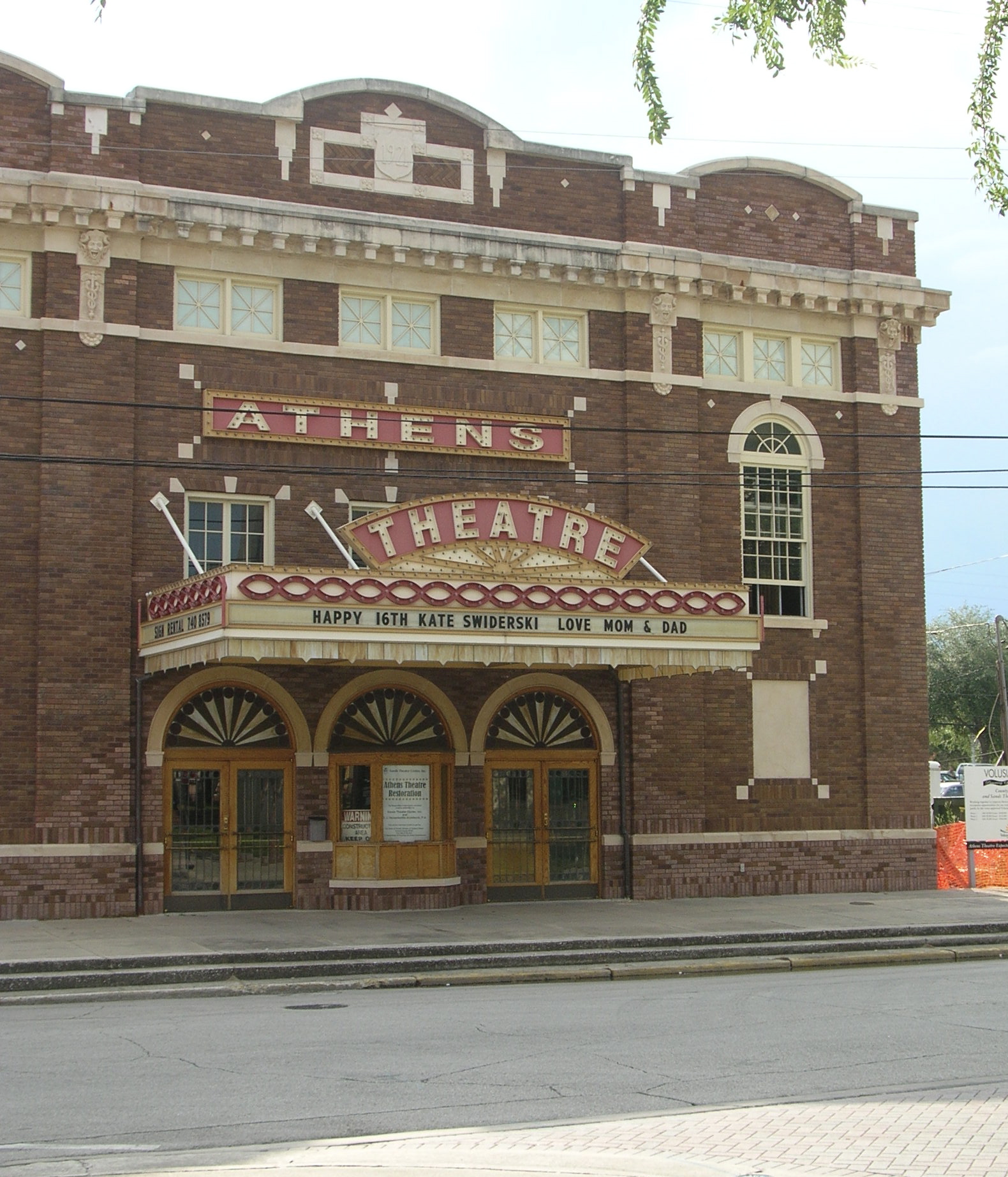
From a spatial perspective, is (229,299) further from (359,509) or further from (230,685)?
(230,685)

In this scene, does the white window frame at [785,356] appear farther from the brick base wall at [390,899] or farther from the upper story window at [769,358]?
the brick base wall at [390,899]

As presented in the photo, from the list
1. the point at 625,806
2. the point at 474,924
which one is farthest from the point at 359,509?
the point at 474,924

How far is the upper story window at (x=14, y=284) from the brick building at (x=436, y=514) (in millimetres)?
59

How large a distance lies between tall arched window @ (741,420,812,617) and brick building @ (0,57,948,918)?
0.07 meters

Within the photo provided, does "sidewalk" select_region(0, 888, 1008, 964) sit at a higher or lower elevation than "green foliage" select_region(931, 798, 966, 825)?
higher

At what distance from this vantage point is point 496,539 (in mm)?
20406

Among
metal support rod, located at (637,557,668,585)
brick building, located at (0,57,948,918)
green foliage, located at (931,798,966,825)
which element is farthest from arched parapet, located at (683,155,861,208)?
green foliage, located at (931,798,966,825)

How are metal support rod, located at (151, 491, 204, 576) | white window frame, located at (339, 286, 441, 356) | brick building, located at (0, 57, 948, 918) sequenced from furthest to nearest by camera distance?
white window frame, located at (339, 286, 441, 356)
metal support rod, located at (151, 491, 204, 576)
brick building, located at (0, 57, 948, 918)

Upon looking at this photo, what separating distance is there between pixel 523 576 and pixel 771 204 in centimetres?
945

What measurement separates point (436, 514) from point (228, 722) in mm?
4494

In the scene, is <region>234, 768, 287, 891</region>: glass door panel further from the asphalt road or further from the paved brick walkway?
the paved brick walkway

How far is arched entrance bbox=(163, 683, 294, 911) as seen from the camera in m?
21.4

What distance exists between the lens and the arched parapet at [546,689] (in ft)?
75.5

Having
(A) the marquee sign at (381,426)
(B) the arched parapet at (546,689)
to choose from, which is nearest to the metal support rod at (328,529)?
(A) the marquee sign at (381,426)
